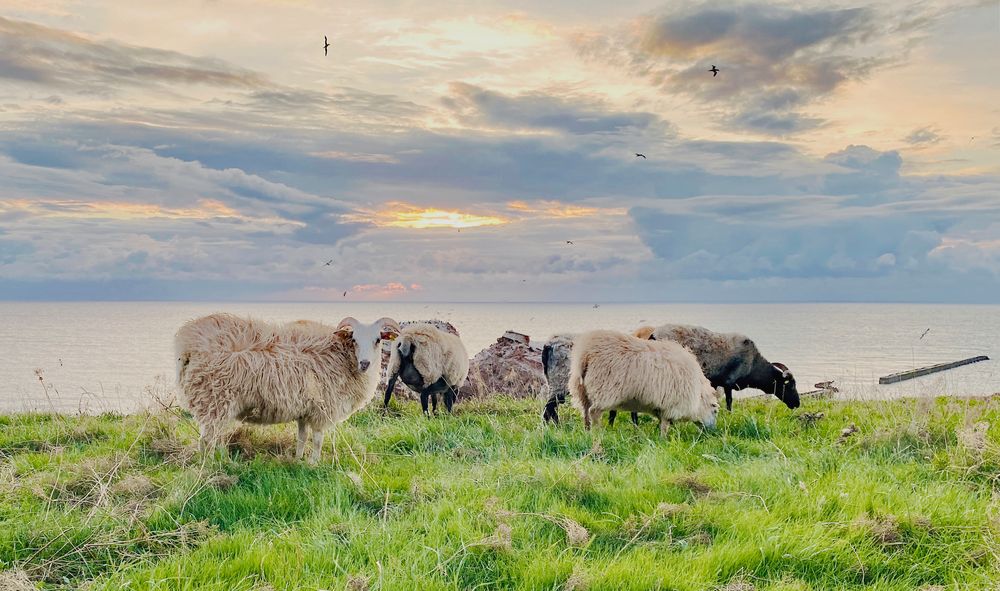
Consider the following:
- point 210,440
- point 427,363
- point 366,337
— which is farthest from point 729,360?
point 210,440

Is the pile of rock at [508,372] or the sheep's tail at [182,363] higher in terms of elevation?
the sheep's tail at [182,363]

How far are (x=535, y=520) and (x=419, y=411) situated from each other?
7337mm

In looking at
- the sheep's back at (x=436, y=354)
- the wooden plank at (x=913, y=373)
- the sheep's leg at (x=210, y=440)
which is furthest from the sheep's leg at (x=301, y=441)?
the wooden plank at (x=913, y=373)

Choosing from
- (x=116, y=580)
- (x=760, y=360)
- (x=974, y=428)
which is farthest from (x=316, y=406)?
(x=760, y=360)

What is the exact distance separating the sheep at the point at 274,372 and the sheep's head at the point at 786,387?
30.7 feet

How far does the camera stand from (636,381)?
9234 mm

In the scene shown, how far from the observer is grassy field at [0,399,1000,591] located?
15.1 ft

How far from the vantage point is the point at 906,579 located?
4.83 metres

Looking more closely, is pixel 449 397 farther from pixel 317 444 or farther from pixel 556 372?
pixel 317 444

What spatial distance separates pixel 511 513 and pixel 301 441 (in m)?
3.83

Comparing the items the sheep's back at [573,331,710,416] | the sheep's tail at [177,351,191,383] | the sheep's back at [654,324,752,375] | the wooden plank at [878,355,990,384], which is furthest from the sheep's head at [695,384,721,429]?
the wooden plank at [878,355,990,384]

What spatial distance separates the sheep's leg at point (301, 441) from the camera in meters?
8.02

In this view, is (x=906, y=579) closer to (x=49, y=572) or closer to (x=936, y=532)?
(x=936, y=532)

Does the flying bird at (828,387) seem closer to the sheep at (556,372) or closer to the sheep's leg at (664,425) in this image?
the sheep at (556,372)
